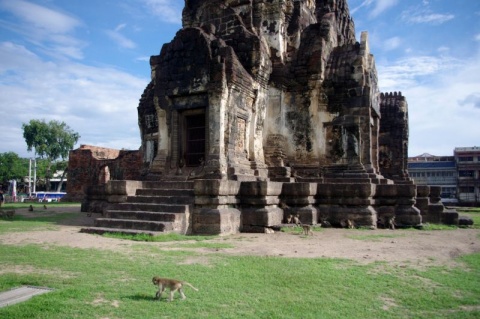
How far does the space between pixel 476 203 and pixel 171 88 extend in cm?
2755

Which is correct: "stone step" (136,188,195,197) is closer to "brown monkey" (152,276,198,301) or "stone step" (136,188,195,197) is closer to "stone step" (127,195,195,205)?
"stone step" (127,195,195,205)

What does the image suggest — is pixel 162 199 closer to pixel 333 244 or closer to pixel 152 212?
pixel 152 212

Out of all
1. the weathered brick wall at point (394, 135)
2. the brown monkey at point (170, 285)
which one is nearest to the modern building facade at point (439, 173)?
the weathered brick wall at point (394, 135)

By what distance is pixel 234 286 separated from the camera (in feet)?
15.8

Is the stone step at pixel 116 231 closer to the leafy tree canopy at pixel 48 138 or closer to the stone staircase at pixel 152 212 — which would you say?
the stone staircase at pixel 152 212

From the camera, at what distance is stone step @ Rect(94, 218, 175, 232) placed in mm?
8695

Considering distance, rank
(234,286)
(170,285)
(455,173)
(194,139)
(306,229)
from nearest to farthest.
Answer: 1. (170,285)
2. (234,286)
3. (306,229)
4. (194,139)
5. (455,173)

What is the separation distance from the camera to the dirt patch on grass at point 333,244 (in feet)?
22.4

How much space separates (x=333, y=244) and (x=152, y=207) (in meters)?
4.28

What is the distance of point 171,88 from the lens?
11852 millimetres

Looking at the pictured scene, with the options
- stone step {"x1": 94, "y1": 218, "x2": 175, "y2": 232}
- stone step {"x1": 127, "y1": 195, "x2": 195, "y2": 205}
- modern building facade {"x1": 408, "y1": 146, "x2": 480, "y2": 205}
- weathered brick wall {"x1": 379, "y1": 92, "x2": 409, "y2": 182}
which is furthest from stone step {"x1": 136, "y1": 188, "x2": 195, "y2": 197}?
modern building facade {"x1": 408, "y1": 146, "x2": 480, "y2": 205}

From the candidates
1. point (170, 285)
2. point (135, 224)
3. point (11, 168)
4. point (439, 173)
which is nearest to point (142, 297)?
point (170, 285)

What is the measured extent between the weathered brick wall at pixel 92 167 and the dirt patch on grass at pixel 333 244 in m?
18.8

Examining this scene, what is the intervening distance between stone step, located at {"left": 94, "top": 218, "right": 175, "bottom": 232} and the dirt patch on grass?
65cm
